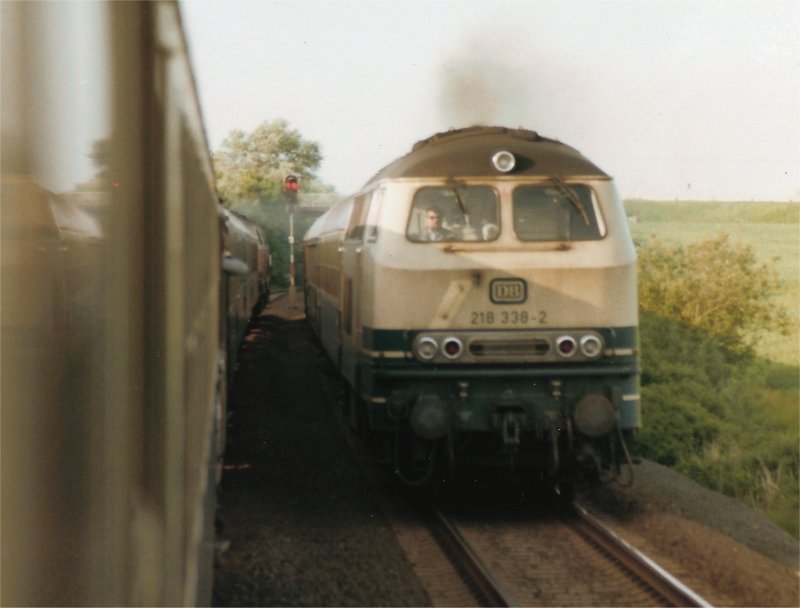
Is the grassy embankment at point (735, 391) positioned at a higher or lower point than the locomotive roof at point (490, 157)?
Result: lower

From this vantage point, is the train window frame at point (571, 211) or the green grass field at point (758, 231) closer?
the train window frame at point (571, 211)

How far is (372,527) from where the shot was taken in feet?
24.7

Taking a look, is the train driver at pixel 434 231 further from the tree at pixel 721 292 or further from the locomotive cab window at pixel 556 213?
Answer: the tree at pixel 721 292

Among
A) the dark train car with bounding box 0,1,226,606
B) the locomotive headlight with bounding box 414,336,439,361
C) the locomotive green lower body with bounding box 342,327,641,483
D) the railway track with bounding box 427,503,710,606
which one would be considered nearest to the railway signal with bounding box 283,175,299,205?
the locomotive green lower body with bounding box 342,327,641,483

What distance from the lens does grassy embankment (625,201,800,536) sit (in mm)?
11844

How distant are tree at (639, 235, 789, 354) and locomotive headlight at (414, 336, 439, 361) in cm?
944

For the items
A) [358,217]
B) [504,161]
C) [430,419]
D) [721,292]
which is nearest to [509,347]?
[430,419]

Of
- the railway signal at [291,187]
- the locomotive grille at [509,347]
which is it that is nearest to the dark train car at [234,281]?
the locomotive grille at [509,347]

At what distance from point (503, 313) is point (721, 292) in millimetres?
9262

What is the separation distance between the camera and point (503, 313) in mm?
7766

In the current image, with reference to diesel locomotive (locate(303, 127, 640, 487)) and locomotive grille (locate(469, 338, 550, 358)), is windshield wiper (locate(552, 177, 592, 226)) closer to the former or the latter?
diesel locomotive (locate(303, 127, 640, 487))

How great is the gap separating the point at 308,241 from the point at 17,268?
17.9 m

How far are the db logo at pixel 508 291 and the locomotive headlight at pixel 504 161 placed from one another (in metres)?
0.94

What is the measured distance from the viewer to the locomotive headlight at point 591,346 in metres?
7.73
